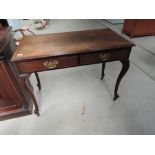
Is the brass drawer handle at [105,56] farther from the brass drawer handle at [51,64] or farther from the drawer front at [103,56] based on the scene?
the brass drawer handle at [51,64]

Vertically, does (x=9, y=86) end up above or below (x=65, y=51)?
below

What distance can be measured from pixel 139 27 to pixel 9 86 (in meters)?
3.38

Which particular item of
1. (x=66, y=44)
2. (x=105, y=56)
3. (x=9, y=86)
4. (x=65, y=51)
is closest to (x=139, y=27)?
(x=105, y=56)

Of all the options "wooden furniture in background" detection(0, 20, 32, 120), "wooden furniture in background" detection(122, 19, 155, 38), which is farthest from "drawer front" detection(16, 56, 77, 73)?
"wooden furniture in background" detection(122, 19, 155, 38)

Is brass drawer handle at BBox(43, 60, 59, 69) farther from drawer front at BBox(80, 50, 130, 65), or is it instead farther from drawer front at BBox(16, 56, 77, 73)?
drawer front at BBox(80, 50, 130, 65)

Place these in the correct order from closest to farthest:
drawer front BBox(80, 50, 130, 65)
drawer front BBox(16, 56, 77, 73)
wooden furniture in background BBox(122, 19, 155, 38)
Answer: drawer front BBox(16, 56, 77, 73) → drawer front BBox(80, 50, 130, 65) → wooden furniture in background BBox(122, 19, 155, 38)

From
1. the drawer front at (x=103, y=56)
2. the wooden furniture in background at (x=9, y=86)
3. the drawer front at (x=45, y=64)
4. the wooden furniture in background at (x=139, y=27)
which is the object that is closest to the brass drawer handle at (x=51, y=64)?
the drawer front at (x=45, y=64)

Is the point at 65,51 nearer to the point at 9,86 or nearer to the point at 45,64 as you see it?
the point at 45,64

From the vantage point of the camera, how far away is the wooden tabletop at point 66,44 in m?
0.98


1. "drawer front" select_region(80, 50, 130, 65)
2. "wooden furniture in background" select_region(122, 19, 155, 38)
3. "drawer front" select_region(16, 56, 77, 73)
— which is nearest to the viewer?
"drawer front" select_region(16, 56, 77, 73)

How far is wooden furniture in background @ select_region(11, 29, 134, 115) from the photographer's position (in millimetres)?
977

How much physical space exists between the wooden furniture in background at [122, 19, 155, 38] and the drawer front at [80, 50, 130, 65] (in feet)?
8.25

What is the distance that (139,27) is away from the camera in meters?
3.29
